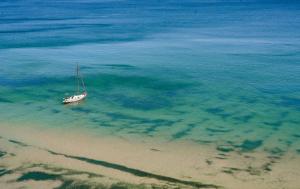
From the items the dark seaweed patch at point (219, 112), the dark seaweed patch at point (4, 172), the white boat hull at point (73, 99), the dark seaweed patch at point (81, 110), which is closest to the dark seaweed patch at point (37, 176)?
the dark seaweed patch at point (4, 172)

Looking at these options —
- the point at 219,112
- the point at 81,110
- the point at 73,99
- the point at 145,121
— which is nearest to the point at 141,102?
the point at 145,121

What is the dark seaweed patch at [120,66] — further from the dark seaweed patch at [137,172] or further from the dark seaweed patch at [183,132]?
the dark seaweed patch at [137,172]

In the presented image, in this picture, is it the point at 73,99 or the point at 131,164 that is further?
the point at 73,99

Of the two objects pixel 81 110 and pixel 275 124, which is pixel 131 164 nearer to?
pixel 81 110

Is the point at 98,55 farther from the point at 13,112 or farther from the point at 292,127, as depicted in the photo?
the point at 292,127

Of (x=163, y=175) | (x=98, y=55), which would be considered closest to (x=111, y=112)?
(x=163, y=175)

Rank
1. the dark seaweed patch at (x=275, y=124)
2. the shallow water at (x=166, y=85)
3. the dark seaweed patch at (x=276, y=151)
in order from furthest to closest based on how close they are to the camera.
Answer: the dark seaweed patch at (x=275, y=124) → the shallow water at (x=166, y=85) → the dark seaweed patch at (x=276, y=151)
